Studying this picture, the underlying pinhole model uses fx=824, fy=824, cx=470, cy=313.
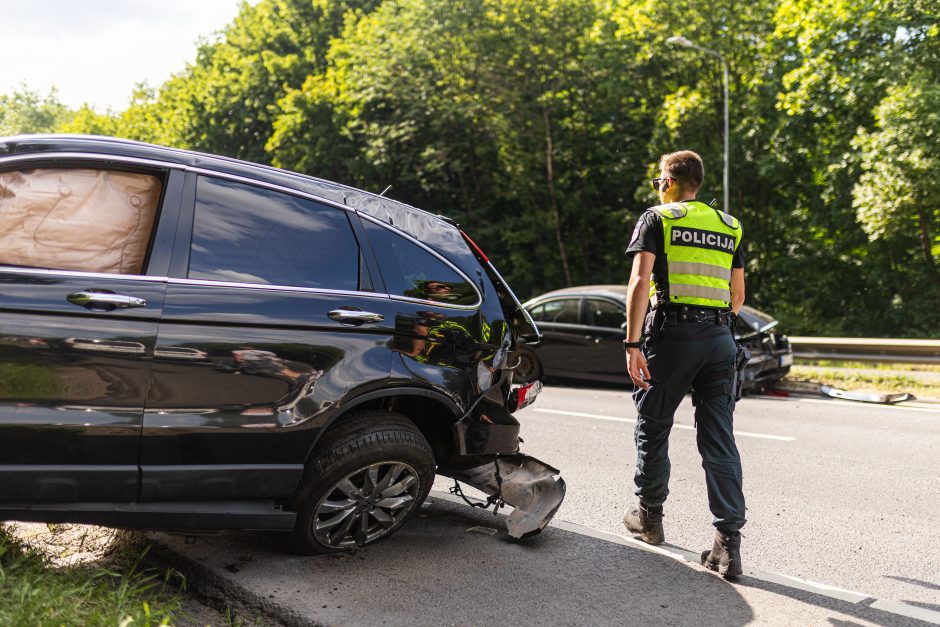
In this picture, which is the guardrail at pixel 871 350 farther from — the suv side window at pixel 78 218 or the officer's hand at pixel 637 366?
the suv side window at pixel 78 218

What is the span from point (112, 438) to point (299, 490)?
32.7 inches

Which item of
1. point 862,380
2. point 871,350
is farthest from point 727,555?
point 871,350

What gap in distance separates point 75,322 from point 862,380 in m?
12.5

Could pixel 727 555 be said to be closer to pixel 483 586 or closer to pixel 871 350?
pixel 483 586

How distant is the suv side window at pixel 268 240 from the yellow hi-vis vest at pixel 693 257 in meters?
1.49

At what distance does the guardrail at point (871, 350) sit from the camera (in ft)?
41.1

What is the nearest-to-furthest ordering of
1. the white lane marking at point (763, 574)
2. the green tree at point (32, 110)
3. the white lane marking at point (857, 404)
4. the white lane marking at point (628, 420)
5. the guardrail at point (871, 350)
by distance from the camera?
the white lane marking at point (763, 574)
the white lane marking at point (628, 420)
the white lane marking at point (857, 404)
the guardrail at point (871, 350)
the green tree at point (32, 110)

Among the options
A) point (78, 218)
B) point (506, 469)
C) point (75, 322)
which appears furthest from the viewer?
point (506, 469)

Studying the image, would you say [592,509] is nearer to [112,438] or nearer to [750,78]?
[112,438]

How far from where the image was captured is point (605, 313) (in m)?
12.0

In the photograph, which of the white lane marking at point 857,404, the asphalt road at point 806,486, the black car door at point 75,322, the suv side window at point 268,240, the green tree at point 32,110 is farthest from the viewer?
the green tree at point 32,110

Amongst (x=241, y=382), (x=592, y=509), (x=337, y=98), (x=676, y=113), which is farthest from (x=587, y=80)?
(x=241, y=382)

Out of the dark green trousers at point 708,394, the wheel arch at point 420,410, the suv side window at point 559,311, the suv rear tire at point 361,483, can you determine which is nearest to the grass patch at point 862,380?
the suv side window at point 559,311

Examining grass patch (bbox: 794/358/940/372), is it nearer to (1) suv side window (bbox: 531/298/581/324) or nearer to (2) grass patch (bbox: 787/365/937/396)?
(2) grass patch (bbox: 787/365/937/396)
